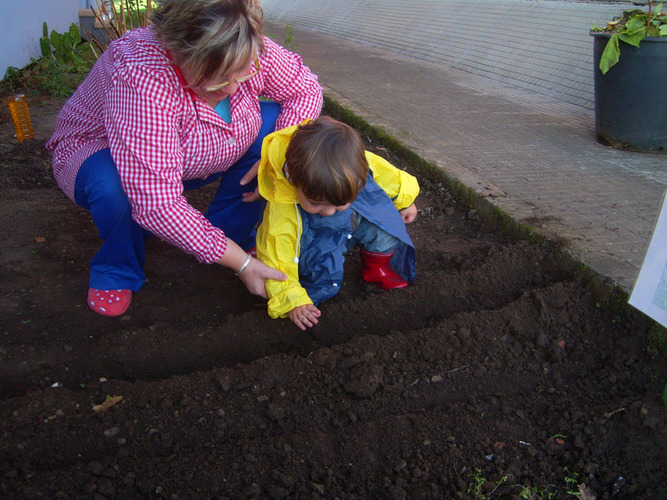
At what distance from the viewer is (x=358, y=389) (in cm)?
204

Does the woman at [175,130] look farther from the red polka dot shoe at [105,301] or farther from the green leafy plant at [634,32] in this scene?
the green leafy plant at [634,32]

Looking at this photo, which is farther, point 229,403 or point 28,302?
point 28,302

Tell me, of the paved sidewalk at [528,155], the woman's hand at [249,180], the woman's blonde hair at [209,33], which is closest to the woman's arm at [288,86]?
the woman's hand at [249,180]

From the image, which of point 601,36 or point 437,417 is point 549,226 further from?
point 601,36

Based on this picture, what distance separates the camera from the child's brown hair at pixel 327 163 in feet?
6.97

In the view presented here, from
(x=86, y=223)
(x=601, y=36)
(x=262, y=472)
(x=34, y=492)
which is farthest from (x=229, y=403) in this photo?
(x=601, y=36)

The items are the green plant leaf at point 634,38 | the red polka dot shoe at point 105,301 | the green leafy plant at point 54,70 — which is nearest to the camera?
the red polka dot shoe at point 105,301

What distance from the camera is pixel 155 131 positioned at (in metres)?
2.08

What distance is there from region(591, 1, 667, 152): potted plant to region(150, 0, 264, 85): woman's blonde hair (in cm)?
300

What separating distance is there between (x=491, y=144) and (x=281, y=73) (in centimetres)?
205

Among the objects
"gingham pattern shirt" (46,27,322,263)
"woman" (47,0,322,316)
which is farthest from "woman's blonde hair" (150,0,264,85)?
"gingham pattern shirt" (46,27,322,263)

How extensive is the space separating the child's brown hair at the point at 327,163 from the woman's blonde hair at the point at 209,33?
38cm

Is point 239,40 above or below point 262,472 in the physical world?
above

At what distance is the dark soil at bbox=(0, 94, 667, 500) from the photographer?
5.59 ft
